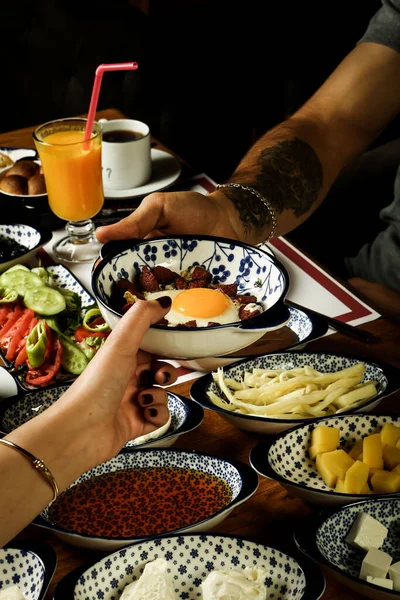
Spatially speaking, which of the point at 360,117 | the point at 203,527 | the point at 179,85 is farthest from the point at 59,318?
the point at 179,85

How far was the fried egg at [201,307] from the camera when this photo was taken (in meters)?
1.25

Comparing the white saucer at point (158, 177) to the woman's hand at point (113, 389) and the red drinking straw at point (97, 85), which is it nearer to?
the red drinking straw at point (97, 85)

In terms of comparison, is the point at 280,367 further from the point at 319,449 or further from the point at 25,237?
the point at 25,237

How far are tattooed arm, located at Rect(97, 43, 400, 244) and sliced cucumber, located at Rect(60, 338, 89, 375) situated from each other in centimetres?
32

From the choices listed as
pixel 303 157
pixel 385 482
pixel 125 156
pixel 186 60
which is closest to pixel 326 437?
pixel 385 482

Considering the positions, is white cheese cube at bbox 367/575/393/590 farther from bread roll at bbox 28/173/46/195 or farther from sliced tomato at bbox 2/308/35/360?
bread roll at bbox 28/173/46/195

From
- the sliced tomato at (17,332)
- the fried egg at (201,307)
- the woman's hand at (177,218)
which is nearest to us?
the fried egg at (201,307)

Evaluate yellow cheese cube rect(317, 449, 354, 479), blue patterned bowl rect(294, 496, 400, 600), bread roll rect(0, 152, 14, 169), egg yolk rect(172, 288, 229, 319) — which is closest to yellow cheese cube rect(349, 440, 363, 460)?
yellow cheese cube rect(317, 449, 354, 479)

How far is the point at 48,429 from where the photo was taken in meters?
1.12

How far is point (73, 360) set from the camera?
1689 mm

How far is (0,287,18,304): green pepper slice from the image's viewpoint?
1.84 m

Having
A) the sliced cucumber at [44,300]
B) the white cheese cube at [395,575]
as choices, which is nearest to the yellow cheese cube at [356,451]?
the white cheese cube at [395,575]

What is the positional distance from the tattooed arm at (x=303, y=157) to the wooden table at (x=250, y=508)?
1.38 ft

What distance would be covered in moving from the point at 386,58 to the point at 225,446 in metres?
1.47
